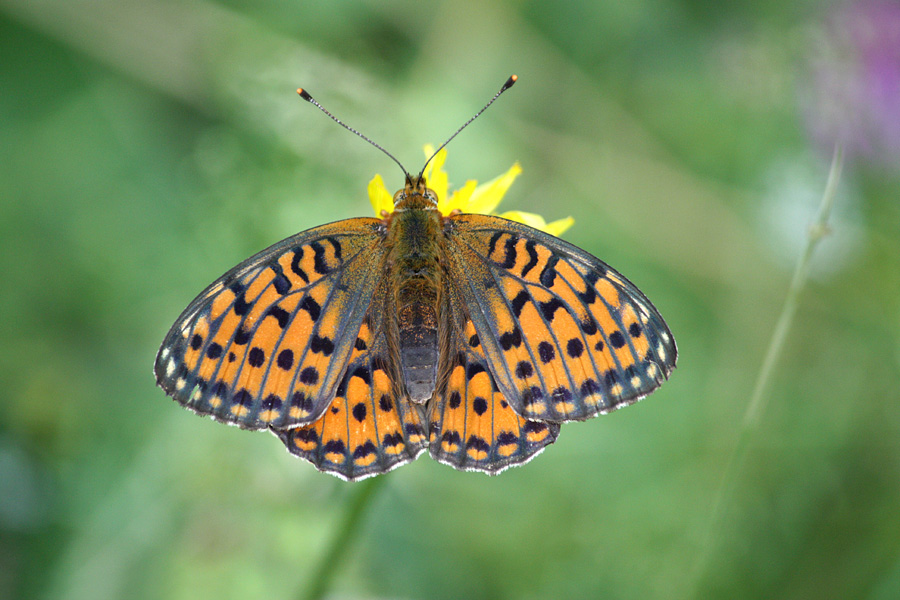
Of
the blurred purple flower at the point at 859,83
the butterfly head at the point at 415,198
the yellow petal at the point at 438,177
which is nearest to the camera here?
the butterfly head at the point at 415,198

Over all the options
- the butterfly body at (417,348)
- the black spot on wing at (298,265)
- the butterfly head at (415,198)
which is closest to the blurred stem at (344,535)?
the butterfly body at (417,348)

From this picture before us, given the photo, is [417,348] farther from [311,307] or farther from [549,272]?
[549,272]

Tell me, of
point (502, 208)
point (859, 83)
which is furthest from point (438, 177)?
point (859, 83)

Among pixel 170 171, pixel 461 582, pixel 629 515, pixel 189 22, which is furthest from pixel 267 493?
pixel 189 22

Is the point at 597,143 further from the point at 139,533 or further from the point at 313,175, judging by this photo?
the point at 139,533

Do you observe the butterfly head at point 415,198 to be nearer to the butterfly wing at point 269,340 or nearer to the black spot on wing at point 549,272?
the butterfly wing at point 269,340

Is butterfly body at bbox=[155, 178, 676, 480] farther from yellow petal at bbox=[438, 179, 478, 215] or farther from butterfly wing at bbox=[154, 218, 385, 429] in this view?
yellow petal at bbox=[438, 179, 478, 215]
